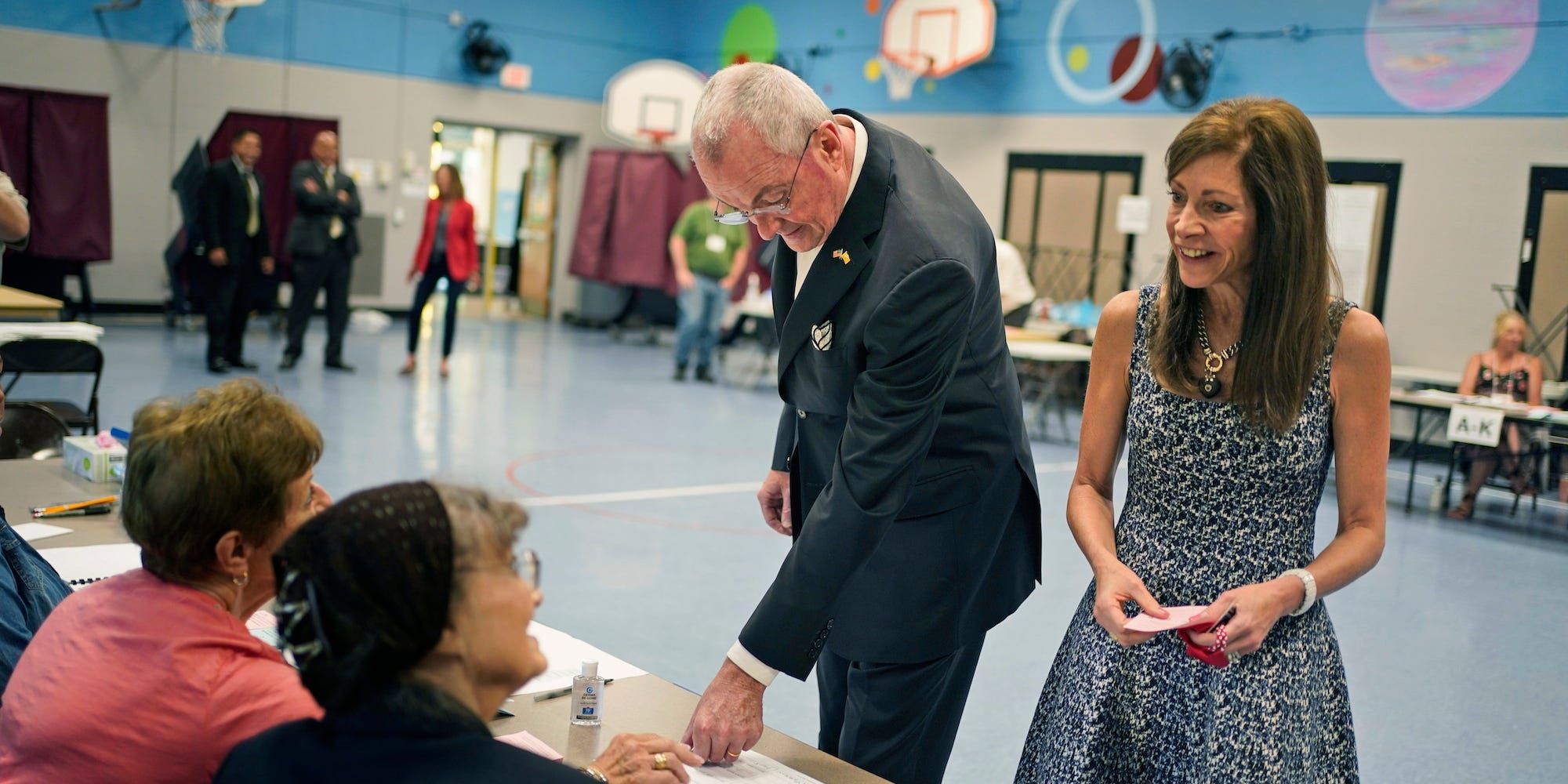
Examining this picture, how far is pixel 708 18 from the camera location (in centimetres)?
1512

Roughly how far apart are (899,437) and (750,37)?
1355cm

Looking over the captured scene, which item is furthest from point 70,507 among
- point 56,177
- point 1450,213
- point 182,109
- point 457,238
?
point 182,109

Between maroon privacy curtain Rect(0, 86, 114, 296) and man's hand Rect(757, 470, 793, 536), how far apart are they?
1024 centimetres

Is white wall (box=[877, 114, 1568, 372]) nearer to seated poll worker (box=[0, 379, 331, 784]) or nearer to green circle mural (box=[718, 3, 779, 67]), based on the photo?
green circle mural (box=[718, 3, 779, 67])

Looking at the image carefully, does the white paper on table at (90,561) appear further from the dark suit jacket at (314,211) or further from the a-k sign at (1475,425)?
the dark suit jacket at (314,211)

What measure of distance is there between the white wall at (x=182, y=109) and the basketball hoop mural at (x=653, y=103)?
54.3 inches

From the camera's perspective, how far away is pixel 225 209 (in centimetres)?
945

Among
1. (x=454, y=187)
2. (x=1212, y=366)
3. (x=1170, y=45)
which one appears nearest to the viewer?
(x=1212, y=366)

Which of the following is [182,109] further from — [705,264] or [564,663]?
[564,663]

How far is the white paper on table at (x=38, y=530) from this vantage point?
257cm

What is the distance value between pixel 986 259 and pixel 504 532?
99 centimetres

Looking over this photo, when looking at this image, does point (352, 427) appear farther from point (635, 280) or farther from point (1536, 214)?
point (1536, 214)

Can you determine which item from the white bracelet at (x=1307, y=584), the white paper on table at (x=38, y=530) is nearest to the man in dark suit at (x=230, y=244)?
the white paper on table at (x=38, y=530)

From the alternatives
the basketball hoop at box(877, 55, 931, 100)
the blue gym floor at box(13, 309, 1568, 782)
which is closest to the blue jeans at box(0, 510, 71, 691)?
the blue gym floor at box(13, 309, 1568, 782)
